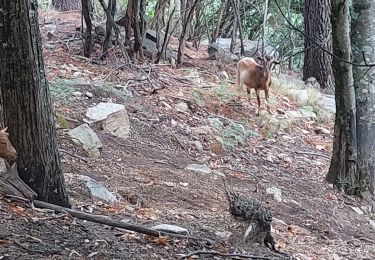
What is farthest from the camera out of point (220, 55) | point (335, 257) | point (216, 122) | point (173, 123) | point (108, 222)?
point (220, 55)

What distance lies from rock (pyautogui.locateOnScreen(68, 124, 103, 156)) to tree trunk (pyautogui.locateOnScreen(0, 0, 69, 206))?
1.66 meters

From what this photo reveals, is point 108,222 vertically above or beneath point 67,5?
beneath

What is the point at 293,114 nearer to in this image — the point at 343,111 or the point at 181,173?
the point at 343,111

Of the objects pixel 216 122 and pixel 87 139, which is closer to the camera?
pixel 87 139

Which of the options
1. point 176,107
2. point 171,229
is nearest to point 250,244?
point 171,229

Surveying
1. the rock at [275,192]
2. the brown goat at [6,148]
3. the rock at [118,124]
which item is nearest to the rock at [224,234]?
the brown goat at [6,148]

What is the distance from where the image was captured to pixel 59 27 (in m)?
9.33

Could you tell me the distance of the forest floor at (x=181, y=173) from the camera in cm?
324

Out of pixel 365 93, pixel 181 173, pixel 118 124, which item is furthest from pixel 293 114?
pixel 181 173

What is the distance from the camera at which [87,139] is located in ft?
17.3

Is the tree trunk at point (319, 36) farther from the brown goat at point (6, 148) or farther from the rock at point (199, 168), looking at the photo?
the brown goat at point (6, 148)

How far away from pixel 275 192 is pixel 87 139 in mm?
1718

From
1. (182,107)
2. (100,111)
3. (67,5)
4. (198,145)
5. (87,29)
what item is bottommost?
(198,145)

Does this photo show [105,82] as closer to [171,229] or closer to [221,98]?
[221,98]
